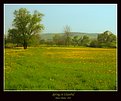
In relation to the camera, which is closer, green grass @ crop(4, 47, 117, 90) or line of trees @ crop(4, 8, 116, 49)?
green grass @ crop(4, 47, 117, 90)

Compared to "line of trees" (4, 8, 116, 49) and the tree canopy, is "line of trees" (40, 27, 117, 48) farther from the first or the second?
the tree canopy

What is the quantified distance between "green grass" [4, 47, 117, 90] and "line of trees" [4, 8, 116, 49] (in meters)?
0.10

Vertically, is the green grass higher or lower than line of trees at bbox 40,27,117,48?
lower

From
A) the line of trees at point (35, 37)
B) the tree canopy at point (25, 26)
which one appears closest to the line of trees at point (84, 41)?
the line of trees at point (35, 37)

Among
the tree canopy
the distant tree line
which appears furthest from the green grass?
the tree canopy

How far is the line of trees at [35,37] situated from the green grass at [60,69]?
104mm

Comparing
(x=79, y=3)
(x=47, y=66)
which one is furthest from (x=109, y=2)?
(x=47, y=66)

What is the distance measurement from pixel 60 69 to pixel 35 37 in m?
0.71

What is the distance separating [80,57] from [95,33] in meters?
0.48

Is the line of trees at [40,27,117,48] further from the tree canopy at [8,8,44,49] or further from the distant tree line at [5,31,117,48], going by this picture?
the tree canopy at [8,8,44,49]

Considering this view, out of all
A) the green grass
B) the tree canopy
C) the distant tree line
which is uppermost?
the tree canopy

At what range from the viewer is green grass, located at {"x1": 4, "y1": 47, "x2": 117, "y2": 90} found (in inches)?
260

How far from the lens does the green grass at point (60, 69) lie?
21.7 feet

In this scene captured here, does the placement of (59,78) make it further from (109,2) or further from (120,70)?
(109,2)
